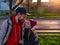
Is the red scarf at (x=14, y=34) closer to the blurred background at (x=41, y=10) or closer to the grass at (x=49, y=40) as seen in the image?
the grass at (x=49, y=40)

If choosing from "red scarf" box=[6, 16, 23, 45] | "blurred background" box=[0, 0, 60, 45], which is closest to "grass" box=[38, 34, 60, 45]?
"red scarf" box=[6, 16, 23, 45]

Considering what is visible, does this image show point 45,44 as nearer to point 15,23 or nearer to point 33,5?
point 15,23

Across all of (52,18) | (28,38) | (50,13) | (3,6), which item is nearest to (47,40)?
(28,38)

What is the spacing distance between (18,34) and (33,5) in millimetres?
29717

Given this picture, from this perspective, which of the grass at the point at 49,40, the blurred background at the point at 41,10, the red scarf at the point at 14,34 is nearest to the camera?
the red scarf at the point at 14,34

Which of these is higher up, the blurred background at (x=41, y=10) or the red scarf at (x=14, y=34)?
the red scarf at (x=14, y=34)

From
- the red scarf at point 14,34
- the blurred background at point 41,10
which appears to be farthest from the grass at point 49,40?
the blurred background at point 41,10

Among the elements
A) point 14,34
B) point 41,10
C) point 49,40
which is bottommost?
point 41,10

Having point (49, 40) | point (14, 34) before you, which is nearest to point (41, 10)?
point (49, 40)

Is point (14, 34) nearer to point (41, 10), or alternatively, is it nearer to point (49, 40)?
point (49, 40)

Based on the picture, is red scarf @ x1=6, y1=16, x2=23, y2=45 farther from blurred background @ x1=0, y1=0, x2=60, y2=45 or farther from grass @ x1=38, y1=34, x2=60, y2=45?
blurred background @ x1=0, y1=0, x2=60, y2=45

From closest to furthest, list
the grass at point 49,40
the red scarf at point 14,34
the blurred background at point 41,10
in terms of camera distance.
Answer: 1. the red scarf at point 14,34
2. the grass at point 49,40
3. the blurred background at point 41,10

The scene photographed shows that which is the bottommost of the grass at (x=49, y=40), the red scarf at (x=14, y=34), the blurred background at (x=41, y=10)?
the blurred background at (x=41, y=10)

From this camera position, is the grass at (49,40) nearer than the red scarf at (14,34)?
No
